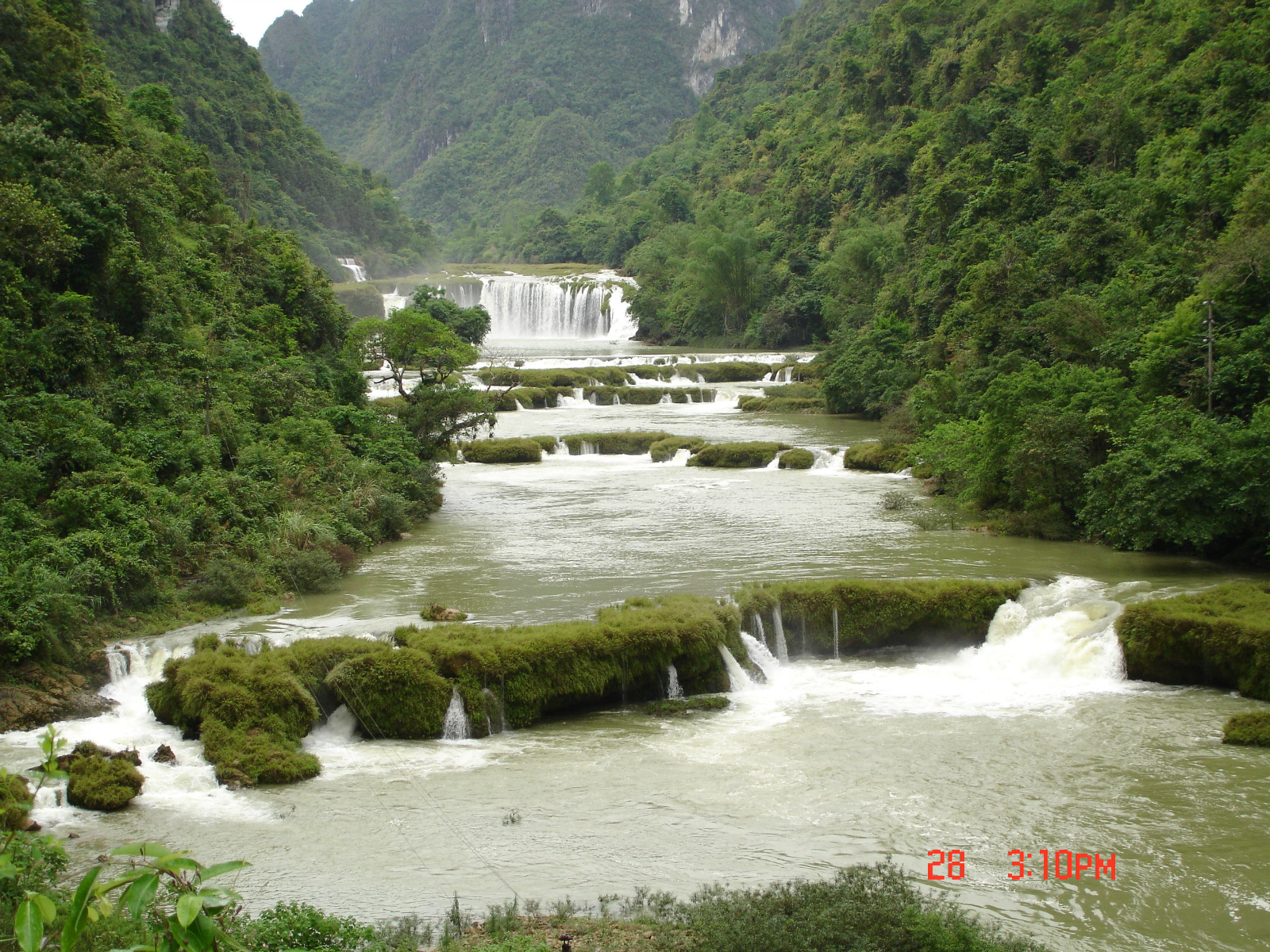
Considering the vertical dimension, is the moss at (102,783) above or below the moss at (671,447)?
below

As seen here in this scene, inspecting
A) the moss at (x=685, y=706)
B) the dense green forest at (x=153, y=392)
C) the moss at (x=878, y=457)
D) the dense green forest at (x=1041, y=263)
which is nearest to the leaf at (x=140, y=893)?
the moss at (x=685, y=706)

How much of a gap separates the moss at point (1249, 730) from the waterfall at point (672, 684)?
18.8 feet

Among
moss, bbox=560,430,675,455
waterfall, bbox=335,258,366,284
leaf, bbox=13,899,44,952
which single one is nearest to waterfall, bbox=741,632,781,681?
leaf, bbox=13,899,44,952

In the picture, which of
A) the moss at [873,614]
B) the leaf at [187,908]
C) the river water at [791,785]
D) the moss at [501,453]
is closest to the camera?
the leaf at [187,908]

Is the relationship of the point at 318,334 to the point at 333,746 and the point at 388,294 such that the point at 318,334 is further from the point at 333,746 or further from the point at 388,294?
the point at 388,294

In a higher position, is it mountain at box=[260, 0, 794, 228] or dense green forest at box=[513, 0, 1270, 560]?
mountain at box=[260, 0, 794, 228]

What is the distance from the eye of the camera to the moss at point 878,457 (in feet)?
87.7

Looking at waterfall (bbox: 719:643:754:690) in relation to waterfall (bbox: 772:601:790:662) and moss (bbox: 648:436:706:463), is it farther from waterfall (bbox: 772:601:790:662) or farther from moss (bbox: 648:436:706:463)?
moss (bbox: 648:436:706:463)

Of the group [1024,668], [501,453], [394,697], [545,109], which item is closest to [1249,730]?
[1024,668]

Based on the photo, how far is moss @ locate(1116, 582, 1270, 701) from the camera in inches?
477

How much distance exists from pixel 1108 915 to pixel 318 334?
23.2 metres

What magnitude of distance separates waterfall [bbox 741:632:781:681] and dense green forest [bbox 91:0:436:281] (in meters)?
41.4

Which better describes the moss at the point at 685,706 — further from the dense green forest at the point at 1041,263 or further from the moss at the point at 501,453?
the moss at the point at 501,453
